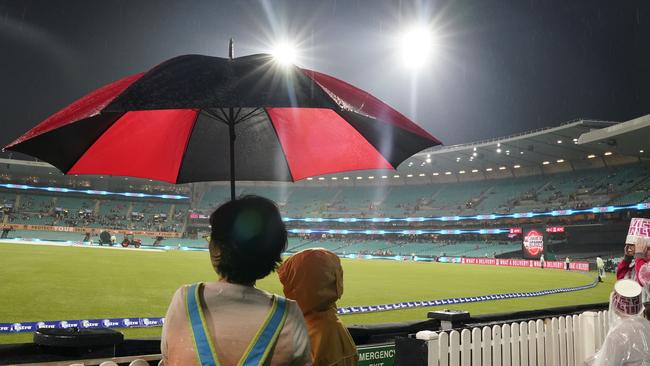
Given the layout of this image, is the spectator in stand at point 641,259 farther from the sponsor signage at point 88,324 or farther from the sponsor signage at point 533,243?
the sponsor signage at point 533,243

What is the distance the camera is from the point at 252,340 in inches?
64.7

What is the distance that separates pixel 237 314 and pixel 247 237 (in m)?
0.29

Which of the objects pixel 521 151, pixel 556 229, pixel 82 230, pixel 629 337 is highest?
pixel 521 151

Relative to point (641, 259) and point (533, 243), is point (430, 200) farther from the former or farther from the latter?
point (641, 259)

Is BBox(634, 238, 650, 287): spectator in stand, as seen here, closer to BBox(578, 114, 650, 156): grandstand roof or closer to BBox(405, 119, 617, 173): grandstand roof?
BBox(578, 114, 650, 156): grandstand roof

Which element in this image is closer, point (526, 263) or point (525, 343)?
point (525, 343)

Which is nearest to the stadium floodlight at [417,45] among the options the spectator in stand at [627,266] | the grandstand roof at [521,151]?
the grandstand roof at [521,151]

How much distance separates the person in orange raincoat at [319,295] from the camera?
238 cm

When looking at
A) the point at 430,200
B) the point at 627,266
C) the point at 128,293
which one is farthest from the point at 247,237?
the point at 430,200

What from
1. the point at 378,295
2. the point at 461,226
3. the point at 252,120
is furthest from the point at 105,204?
the point at 252,120

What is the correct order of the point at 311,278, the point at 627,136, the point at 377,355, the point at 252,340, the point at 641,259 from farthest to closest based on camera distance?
the point at 627,136
the point at 641,259
the point at 377,355
the point at 311,278
the point at 252,340

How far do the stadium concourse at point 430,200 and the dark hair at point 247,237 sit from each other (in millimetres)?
41888

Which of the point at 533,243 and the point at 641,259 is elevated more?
the point at 641,259

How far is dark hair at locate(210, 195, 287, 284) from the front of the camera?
1.80 m
